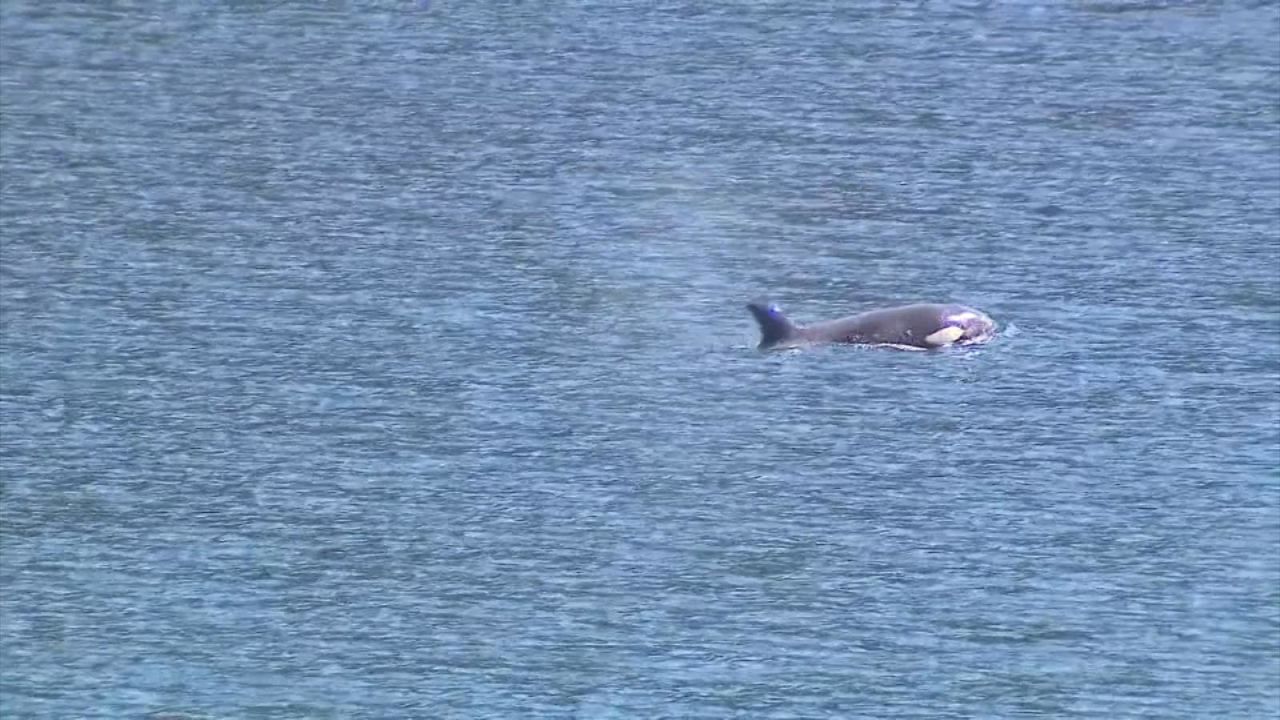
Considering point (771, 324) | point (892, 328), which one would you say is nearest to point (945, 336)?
point (892, 328)

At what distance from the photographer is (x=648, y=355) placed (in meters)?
1.03

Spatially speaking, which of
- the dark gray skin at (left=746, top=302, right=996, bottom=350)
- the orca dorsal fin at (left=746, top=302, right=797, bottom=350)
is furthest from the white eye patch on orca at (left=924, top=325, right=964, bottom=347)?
the orca dorsal fin at (left=746, top=302, right=797, bottom=350)

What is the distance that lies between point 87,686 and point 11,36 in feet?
2.14

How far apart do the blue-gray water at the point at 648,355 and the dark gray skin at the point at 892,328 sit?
1 cm

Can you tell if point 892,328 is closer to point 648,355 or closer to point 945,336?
point 945,336

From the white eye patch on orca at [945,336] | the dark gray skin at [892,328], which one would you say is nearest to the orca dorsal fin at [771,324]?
the dark gray skin at [892,328]

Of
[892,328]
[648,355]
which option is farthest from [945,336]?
[648,355]

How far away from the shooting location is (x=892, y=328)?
3.30 feet

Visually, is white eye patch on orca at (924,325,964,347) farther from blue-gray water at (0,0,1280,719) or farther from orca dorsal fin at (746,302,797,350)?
orca dorsal fin at (746,302,797,350)

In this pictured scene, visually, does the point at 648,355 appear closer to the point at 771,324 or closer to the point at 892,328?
the point at 771,324

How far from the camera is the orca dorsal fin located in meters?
1.02

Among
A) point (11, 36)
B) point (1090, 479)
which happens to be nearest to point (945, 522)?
point (1090, 479)

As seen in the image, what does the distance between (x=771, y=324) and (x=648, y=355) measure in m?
0.12

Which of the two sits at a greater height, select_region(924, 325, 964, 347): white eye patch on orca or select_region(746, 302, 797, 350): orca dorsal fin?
select_region(746, 302, 797, 350): orca dorsal fin
